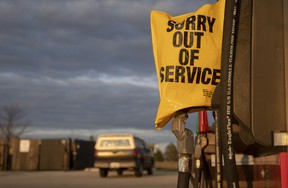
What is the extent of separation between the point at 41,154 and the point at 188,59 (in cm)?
3121

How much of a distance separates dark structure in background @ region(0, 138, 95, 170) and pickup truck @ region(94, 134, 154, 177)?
10742mm

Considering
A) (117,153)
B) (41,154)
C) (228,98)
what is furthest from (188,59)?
(41,154)

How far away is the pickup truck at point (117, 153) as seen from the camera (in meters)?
20.9

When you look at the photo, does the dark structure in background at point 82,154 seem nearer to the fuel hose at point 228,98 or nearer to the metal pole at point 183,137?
the metal pole at point 183,137

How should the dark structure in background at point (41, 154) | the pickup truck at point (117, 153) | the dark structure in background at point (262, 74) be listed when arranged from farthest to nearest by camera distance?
1. the dark structure in background at point (41, 154)
2. the pickup truck at point (117, 153)
3. the dark structure in background at point (262, 74)

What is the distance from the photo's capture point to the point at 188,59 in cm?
224

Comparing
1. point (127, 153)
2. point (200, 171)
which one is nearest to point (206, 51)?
point (200, 171)

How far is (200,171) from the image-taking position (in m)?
3.26

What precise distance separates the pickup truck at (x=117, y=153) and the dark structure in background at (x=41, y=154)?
35.2 ft

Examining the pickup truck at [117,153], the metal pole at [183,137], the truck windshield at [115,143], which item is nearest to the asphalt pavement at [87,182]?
the pickup truck at [117,153]

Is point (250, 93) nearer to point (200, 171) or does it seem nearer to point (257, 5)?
point (257, 5)

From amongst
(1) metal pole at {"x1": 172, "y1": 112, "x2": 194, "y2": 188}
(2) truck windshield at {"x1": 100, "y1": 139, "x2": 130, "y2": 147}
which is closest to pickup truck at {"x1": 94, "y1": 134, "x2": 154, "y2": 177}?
(2) truck windshield at {"x1": 100, "y1": 139, "x2": 130, "y2": 147}

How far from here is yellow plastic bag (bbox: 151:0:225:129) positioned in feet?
7.29

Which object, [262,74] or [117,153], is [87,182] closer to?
[117,153]
